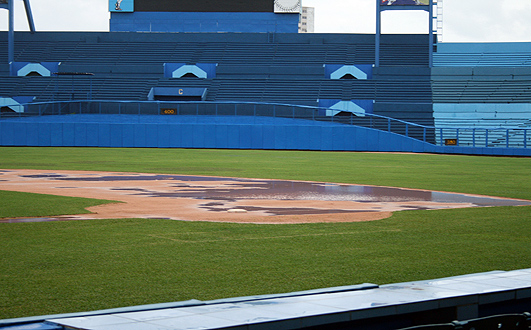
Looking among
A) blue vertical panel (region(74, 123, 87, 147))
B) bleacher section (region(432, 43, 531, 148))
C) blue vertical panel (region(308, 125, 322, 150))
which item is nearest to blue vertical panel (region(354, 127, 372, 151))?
blue vertical panel (region(308, 125, 322, 150))

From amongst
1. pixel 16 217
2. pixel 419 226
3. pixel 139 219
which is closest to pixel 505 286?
pixel 419 226

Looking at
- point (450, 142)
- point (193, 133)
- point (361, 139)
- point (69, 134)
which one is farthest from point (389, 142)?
point (69, 134)

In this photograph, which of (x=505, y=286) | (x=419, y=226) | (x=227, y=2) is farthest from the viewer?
(x=227, y=2)

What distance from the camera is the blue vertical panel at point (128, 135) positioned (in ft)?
143

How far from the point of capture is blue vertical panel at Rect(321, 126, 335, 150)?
43188 mm

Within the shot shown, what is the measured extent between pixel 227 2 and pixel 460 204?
53.6 m

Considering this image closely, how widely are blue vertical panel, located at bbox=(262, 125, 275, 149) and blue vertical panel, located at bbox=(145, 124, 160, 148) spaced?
23.0 feet

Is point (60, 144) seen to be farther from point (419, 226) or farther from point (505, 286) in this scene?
point (505, 286)

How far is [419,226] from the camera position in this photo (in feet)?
33.3

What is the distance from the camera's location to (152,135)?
144 ft

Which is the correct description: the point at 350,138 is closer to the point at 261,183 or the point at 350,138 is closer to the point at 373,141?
the point at 373,141

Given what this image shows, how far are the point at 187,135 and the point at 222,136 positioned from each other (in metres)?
2.34

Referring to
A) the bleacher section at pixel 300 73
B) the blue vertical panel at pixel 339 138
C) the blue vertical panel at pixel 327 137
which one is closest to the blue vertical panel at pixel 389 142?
the bleacher section at pixel 300 73

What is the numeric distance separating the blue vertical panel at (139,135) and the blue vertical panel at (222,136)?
16.0ft
